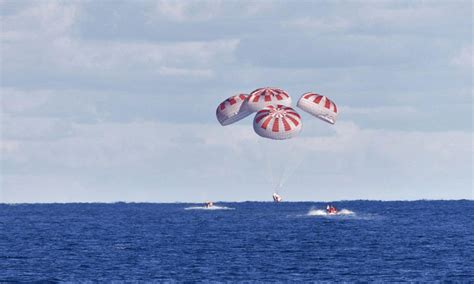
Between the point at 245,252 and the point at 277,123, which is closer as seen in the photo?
the point at 245,252

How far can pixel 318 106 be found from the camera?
127 meters

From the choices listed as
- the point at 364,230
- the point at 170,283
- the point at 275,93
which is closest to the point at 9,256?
the point at 170,283

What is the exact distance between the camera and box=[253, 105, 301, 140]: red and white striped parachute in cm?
12381

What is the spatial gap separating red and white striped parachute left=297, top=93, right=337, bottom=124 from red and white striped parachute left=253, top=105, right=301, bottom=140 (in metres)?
1.48

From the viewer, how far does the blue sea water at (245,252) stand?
299 ft

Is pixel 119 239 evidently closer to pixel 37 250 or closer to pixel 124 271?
pixel 37 250

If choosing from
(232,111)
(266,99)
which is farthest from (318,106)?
(232,111)

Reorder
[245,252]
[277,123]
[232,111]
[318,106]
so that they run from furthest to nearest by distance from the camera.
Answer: [232,111] → [318,106] → [277,123] → [245,252]

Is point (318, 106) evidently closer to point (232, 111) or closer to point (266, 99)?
point (266, 99)

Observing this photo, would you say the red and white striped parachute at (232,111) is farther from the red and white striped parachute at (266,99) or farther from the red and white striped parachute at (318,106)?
the red and white striped parachute at (318,106)

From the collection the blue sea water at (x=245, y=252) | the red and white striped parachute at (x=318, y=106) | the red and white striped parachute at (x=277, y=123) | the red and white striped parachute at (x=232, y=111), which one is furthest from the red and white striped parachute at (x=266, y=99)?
the blue sea water at (x=245, y=252)

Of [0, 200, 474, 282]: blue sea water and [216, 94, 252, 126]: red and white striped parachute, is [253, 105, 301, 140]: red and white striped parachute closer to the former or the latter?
[216, 94, 252, 126]: red and white striped parachute

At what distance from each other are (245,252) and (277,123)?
19035mm

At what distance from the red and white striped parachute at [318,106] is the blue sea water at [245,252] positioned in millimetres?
13409
